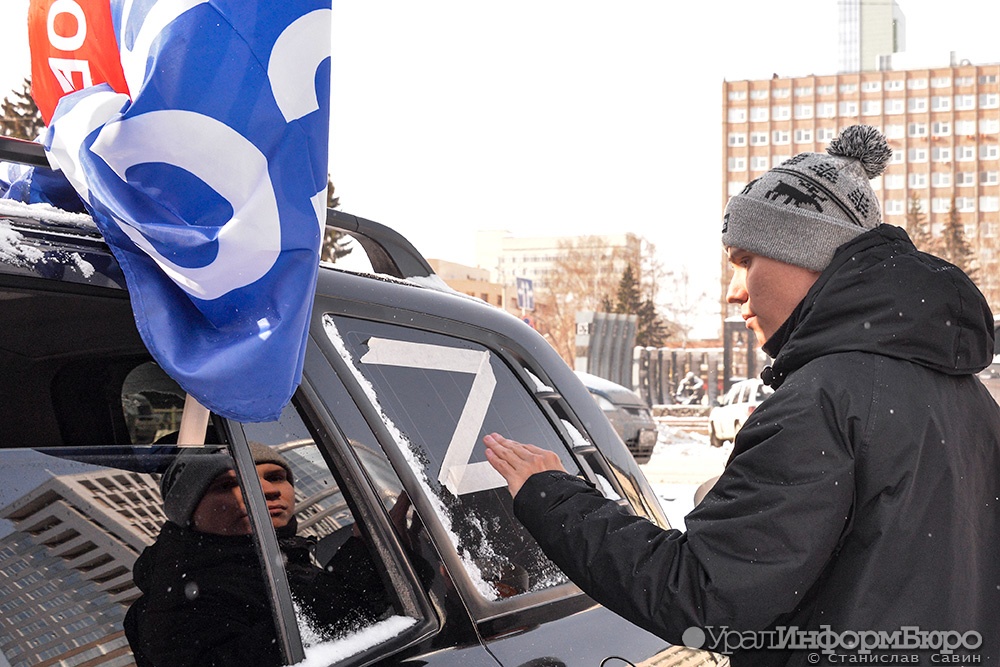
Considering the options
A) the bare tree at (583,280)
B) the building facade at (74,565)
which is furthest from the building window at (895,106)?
the building facade at (74,565)

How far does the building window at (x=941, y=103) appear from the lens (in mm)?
104250

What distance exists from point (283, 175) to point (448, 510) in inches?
28.4

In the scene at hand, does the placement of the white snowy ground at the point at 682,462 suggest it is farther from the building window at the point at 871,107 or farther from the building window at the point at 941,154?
the building window at the point at 871,107

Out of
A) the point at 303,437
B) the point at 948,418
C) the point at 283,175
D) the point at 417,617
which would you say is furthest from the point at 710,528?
the point at 283,175

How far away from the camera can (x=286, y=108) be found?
55.9 inches

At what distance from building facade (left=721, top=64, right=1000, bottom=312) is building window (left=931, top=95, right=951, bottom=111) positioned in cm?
10

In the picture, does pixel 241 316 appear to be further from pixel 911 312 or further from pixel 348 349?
pixel 911 312

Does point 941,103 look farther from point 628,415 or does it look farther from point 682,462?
point 628,415

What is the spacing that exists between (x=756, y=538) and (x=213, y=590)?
786 millimetres

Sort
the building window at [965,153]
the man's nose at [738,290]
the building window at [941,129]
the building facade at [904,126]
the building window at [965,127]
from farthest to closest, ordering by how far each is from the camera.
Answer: the building window at [941,129]
the building window at [965,127]
the building window at [965,153]
the building facade at [904,126]
the man's nose at [738,290]

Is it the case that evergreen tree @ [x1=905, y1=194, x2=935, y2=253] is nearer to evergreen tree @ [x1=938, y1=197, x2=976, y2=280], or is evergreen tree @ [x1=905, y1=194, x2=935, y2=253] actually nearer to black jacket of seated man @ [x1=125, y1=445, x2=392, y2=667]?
evergreen tree @ [x1=938, y1=197, x2=976, y2=280]

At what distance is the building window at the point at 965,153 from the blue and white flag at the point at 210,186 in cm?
11340

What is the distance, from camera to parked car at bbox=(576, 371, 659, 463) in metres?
14.6

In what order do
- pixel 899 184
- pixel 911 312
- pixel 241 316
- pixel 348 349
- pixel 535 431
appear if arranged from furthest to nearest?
pixel 899 184 < pixel 535 431 < pixel 348 349 < pixel 911 312 < pixel 241 316
